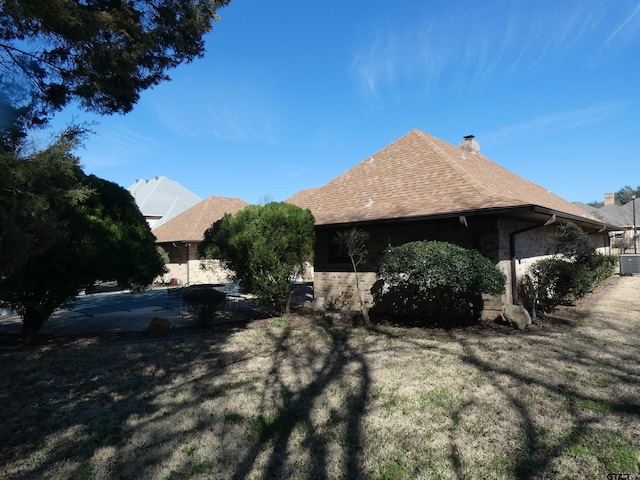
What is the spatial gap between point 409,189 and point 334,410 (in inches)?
299

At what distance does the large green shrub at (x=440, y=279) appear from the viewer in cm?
739

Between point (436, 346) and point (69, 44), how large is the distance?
7.29 meters

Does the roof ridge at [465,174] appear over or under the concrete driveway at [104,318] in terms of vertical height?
over

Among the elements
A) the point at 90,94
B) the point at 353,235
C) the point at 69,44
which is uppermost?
the point at 69,44

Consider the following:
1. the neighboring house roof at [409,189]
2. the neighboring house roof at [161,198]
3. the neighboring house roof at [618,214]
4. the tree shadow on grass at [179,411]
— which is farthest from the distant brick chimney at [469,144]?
the neighboring house roof at [618,214]

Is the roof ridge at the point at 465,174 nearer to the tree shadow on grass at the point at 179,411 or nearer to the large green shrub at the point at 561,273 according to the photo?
the large green shrub at the point at 561,273

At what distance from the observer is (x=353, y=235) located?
9.04 metres

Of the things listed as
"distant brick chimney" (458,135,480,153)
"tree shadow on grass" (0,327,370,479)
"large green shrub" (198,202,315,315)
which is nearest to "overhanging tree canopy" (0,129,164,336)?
"tree shadow on grass" (0,327,370,479)

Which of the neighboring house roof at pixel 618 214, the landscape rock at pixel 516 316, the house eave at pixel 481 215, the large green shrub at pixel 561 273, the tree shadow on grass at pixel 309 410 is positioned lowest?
the tree shadow on grass at pixel 309 410

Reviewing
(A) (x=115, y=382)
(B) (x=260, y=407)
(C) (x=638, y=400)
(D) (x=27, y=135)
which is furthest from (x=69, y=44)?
(C) (x=638, y=400)

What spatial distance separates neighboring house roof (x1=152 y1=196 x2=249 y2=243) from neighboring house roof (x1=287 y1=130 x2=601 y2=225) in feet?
38.0

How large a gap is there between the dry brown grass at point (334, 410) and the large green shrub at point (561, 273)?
2496 mm

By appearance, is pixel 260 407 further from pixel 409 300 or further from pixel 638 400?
pixel 409 300

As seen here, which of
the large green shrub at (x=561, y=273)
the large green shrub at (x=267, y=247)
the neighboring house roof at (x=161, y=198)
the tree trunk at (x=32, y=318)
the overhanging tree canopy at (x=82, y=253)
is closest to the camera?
the overhanging tree canopy at (x=82, y=253)
